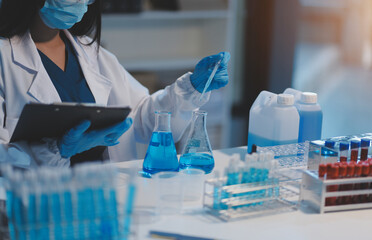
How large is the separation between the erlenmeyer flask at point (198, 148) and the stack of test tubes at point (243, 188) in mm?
243

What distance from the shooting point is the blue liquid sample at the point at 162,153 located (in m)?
1.30

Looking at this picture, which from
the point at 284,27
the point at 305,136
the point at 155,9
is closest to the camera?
the point at 305,136

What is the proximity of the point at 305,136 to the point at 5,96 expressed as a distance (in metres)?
0.99

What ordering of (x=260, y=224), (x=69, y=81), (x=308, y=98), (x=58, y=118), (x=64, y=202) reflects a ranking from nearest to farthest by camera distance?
(x=64, y=202)
(x=260, y=224)
(x=58, y=118)
(x=308, y=98)
(x=69, y=81)

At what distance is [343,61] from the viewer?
23.6ft

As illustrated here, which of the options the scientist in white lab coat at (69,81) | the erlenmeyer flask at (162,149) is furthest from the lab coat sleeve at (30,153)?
the erlenmeyer flask at (162,149)

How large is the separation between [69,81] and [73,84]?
0.06ft

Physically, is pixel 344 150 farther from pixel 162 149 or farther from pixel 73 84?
pixel 73 84

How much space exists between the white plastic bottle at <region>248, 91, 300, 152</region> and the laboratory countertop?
0.33 meters

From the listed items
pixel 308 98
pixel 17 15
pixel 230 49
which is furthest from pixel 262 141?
pixel 230 49

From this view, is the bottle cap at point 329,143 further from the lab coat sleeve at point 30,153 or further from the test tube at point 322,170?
the lab coat sleeve at point 30,153

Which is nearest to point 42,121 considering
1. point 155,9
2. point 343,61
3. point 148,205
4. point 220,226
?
point 148,205

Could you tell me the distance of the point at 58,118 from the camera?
1.22 meters

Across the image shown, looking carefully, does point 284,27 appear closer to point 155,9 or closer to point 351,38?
point 155,9
